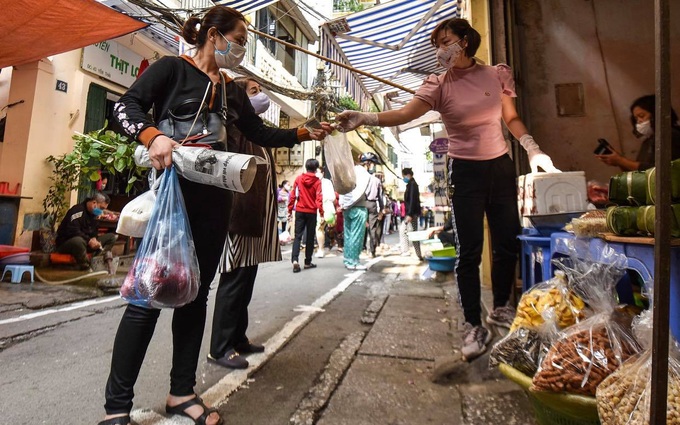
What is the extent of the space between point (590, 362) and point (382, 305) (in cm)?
255

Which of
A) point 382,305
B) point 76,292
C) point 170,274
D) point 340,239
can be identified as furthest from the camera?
point 340,239

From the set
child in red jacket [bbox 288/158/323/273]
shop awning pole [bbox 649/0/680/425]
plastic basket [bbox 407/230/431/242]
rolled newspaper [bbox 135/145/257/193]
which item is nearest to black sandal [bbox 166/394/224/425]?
rolled newspaper [bbox 135/145/257/193]

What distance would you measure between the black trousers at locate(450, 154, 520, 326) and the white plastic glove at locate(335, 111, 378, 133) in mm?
641

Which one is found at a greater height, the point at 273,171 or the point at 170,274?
the point at 273,171

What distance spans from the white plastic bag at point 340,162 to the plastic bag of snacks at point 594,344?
1.87 metres

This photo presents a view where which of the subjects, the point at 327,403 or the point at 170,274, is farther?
the point at 327,403

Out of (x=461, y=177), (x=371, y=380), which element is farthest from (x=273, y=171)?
(x=371, y=380)

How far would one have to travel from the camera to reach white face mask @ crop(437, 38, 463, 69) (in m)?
2.46

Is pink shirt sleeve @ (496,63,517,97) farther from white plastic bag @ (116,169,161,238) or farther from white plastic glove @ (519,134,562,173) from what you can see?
white plastic bag @ (116,169,161,238)

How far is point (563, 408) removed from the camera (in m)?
1.31

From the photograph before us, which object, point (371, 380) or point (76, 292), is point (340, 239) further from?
point (371, 380)

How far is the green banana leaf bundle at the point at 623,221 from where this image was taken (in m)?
1.51

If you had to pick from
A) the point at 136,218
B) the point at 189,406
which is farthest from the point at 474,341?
the point at 136,218

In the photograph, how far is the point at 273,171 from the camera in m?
2.59
